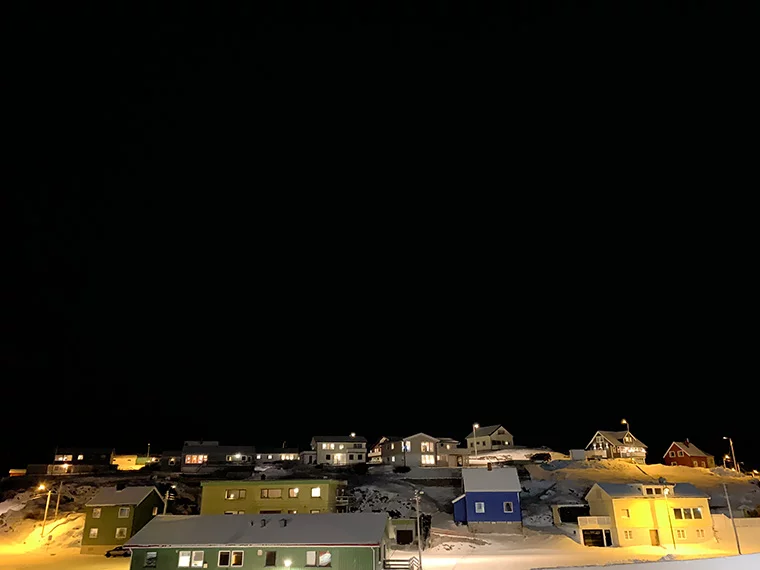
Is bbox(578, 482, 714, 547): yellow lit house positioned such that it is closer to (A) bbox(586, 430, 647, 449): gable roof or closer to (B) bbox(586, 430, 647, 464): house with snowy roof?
(B) bbox(586, 430, 647, 464): house with snowy roof

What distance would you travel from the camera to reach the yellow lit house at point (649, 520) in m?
41.3

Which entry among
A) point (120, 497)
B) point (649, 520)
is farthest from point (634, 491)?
point (120, 497)

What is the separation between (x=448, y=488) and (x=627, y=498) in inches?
755

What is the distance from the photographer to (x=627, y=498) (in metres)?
42.6

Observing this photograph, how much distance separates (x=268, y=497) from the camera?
1848 inches

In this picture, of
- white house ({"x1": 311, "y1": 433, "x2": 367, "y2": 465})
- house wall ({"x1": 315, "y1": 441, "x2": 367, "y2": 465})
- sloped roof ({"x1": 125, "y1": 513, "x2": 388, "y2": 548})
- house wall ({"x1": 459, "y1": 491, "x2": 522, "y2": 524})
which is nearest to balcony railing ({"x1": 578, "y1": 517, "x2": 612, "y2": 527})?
house wall ({"x1": 459, "y1": 491, "x2": 522, "y2": 524})

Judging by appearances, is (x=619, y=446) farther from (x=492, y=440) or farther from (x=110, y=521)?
(x=110, y=521)

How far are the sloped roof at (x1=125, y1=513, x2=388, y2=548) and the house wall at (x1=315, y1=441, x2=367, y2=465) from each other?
46.1m

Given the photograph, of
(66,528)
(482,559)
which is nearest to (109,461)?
(66,528)

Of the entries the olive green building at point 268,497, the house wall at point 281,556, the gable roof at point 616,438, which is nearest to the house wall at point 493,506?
the olive green building at point 268,497

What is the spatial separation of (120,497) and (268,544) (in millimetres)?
22836

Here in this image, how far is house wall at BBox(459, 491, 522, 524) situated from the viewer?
47562mm

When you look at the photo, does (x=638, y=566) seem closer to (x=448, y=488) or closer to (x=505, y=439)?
(x=448, y=488)

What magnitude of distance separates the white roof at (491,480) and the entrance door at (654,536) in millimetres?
10364
